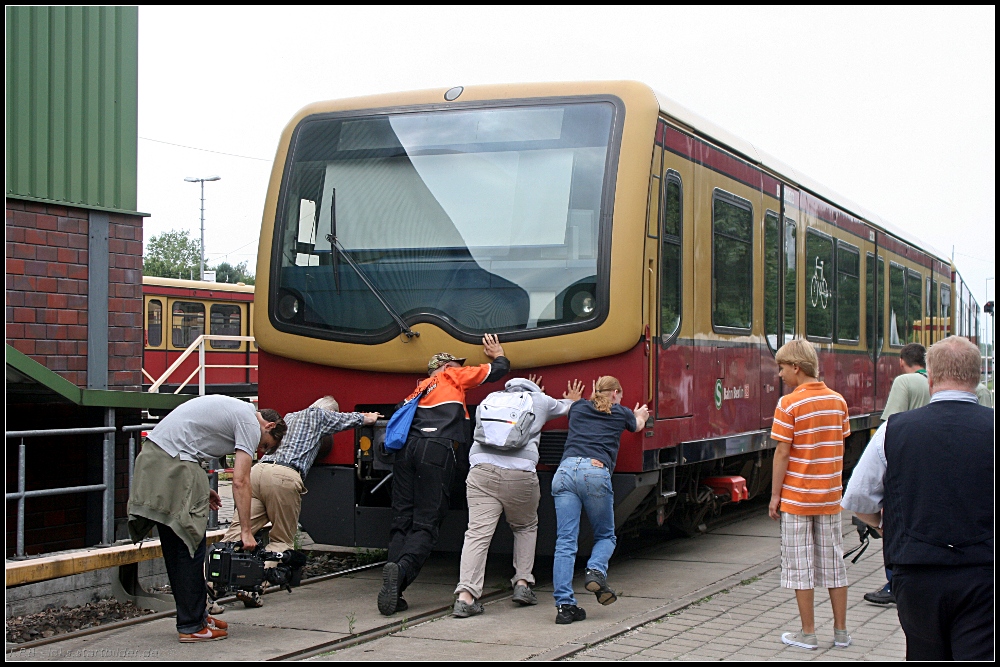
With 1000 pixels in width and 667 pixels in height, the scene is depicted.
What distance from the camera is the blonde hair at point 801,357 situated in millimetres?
6562

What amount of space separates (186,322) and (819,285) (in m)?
15.8

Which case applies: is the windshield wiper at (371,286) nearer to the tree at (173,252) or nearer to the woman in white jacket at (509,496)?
the woman in white jacket at (509,496)

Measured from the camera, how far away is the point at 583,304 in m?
7.59

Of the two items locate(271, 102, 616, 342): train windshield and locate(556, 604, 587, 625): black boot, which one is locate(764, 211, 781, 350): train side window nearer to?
locate(271, 102, 616, 342): train windshield

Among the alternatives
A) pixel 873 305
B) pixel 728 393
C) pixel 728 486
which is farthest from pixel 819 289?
pixel 728 486

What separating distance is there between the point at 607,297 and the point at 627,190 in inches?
28.4

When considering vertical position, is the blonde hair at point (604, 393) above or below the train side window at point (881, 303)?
below

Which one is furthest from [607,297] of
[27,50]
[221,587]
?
[27,50]

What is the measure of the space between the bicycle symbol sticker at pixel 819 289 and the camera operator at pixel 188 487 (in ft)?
22.1

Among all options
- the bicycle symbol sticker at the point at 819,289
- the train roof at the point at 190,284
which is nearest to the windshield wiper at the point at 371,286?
the bicycle symbol sticker at the point at 819,289

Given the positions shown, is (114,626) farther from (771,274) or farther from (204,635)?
(771,274)

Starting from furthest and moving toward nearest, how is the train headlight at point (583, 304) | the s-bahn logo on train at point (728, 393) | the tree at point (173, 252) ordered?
the tree at point (173, 252)
the s-bahn logo on train at point (728, 393)
the train headlight at point (583, 304)

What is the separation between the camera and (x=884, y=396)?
1456cm

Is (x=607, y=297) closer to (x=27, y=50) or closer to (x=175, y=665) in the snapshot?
(x=175, y=665)
